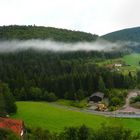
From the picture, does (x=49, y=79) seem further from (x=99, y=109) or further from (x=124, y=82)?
(x=99, y=109)

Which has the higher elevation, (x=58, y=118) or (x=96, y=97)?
(x=96, y=97)

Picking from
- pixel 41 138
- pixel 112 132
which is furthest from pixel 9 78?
pixel 112 132

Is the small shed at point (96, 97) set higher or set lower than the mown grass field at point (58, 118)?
higher

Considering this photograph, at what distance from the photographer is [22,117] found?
113m

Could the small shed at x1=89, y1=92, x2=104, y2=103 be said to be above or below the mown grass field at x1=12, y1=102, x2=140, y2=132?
above

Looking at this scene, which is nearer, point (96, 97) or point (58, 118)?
point (58, 118)

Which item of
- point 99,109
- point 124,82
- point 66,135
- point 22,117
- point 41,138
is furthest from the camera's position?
point 124,82

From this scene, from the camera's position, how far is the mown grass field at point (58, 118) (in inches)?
4058

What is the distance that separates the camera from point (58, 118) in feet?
368

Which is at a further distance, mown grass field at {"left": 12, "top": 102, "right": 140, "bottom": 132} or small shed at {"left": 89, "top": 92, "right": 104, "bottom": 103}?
small shed at {"left": 89, "top": 92, "right": 104, "bottom": 103}

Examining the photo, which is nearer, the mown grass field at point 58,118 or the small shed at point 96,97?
the mown grass field at point 58,118

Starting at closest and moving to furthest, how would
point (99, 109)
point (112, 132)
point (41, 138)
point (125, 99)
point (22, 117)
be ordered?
point (112, 132) → point (41, 138) → point (22, 117) → point (99, 109) → point (125, 99)

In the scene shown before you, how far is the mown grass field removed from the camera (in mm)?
103062

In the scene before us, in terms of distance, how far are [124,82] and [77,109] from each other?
122 feet
